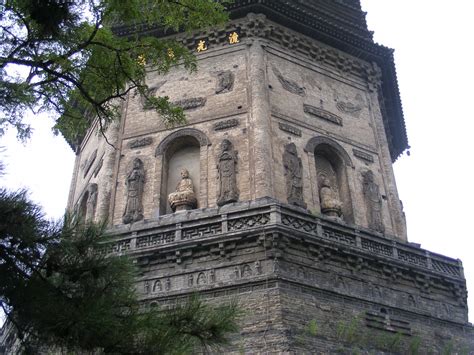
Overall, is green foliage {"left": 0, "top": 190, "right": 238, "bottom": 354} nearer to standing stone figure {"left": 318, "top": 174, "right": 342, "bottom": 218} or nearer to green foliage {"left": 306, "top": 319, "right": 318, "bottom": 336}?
green foliage {"left": 306, "top": 319, "right": 318, "bottom": 336}

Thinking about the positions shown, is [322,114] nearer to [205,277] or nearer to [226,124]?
[226,124]

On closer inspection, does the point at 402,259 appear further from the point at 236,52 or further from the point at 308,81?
the point at 236,52

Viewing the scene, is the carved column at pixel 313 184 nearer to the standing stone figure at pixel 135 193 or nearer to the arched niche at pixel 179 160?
the arched niche at pixel 179 160

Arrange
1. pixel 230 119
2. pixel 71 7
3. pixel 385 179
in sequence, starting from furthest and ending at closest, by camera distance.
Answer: pixel 385 179 → pixel 230 119 → pixel 71 7

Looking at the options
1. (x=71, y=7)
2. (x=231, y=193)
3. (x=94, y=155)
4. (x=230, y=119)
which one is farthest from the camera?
(x=94, y=155)

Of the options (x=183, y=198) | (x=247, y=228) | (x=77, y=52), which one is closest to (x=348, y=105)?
(x=183, y=198)

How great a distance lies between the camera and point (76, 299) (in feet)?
19.7

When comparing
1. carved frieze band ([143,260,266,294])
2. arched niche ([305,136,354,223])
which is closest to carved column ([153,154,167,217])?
carved frieze band ([143,260,266,294])

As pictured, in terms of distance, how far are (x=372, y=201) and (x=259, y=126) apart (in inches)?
153

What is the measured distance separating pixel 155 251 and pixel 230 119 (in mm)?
4606

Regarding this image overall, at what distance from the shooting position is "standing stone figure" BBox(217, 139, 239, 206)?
620 inches

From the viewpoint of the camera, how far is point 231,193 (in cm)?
1577

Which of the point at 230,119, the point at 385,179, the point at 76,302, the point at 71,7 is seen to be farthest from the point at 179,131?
→ the point at 76,302

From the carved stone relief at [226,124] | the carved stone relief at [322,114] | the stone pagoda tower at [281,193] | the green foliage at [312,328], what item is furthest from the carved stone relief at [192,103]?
the green foliage at [312,328]
